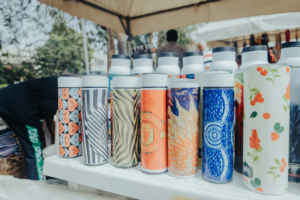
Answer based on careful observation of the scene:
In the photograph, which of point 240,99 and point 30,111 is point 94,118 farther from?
point 30,111

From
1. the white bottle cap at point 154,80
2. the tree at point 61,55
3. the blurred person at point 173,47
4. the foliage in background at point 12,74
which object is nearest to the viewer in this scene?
the white bottle cap at point 154,80

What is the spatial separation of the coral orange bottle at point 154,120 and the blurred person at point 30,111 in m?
1.52

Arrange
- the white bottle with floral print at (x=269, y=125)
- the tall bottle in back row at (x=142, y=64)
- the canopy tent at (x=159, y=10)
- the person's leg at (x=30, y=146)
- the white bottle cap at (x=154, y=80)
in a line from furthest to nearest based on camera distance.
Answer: the person's leg at (x=30, y=146) < the canopy tent at (x=159, y=10) < the tall bottle in back row at (x=142, y=64) < the white bottle cap at (x=154, y=80) < the white bottle with floral print at (x=269, y=125)

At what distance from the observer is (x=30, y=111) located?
1.70 meters

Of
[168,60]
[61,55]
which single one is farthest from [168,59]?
[61,55]

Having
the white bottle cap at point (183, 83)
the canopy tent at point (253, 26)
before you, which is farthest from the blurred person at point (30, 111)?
the canopy tent at point (253, 26)

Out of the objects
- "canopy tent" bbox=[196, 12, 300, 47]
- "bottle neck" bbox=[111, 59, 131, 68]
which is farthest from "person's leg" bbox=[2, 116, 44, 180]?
"canopy tent" bbox=[196, 12, 300, 47]

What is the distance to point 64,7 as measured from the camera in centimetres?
146

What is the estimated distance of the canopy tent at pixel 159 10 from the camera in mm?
1433

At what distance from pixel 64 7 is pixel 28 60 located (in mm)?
4892

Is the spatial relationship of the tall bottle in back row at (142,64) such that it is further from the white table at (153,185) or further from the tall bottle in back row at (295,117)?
the tall bottle in back row at (295,117)

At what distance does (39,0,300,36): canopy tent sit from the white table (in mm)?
1297

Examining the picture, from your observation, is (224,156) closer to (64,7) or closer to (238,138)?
(238,138)

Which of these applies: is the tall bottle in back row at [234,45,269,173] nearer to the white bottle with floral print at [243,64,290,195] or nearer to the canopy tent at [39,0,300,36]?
the white bottle with floral print at [243,64,290,195]
